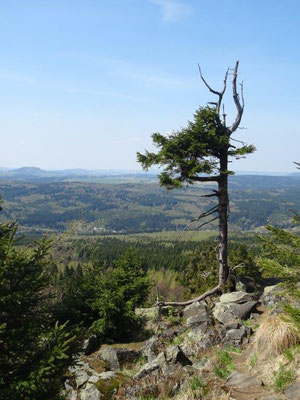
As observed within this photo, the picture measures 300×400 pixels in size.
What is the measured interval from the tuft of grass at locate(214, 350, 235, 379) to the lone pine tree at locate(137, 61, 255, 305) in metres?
7.67

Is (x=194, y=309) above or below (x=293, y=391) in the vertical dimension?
below

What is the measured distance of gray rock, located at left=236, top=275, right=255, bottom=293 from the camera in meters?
19.9

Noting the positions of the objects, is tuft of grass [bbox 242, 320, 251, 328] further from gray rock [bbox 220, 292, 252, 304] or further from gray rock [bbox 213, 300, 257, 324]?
gray rock [bbox 220, 292, 252, 304]

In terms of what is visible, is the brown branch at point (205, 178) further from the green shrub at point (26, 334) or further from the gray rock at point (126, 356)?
the green shrub at point (26, 334)

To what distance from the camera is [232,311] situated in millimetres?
15273

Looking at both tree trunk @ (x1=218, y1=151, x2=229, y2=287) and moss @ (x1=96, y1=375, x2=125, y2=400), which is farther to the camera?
tree trunk @ (x1=218, y1=151, x2=229, y2=287)

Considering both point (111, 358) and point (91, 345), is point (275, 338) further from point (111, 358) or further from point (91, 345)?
point (91, 345)

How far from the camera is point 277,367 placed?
8.94 m

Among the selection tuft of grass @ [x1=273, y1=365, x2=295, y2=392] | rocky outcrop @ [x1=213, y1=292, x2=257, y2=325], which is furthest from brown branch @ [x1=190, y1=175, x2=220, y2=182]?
tuft of grass @ [x1=273, y1=365, x2=295, y2=392]

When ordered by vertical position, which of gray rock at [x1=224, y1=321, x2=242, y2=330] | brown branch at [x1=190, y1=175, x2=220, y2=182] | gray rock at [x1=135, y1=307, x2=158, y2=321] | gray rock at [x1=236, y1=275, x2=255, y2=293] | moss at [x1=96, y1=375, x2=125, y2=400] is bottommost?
gray rock at [x1=135, y1=307, x2=158, y2=321]

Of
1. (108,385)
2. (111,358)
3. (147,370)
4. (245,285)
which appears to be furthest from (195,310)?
(108,385)

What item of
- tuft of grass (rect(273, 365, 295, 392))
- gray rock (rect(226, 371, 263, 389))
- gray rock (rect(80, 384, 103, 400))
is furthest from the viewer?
gray rock (rect(80, 384, 103, 400))

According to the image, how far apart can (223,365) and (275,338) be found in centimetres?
205

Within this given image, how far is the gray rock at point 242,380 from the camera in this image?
859cm
